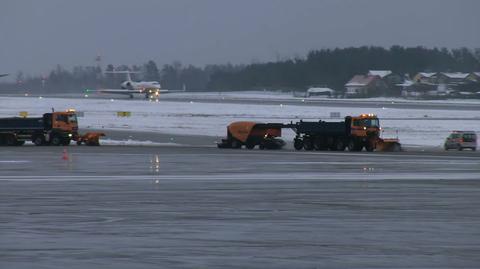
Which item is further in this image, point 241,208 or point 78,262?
point 241,208

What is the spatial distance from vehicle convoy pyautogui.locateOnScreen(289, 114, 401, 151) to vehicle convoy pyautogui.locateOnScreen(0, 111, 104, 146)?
13.1m

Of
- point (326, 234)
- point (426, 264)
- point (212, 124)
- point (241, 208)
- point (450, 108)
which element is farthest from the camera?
point (450, 108)

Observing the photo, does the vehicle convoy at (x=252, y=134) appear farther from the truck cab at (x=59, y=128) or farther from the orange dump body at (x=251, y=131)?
the truck cab at (x=59, y=128)

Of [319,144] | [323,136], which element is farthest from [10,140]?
[323,136]

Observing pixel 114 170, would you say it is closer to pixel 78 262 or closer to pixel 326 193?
pixel 326 193

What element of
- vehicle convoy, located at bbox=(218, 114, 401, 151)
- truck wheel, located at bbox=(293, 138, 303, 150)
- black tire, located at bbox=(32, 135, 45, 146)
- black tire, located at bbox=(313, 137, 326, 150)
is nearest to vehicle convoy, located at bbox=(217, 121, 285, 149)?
vehicle convoy, located at bbox=(218, 114, 401, 151)

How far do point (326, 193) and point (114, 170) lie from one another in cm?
1175

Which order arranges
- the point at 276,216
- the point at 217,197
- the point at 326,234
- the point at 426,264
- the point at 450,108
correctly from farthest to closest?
1. the point at 450,108
2. the point at 217,197
3. the point at 276,216
4. the point at 326,234
5. the point at 426,264

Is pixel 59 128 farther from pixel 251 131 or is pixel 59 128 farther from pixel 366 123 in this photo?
pixel 366 123

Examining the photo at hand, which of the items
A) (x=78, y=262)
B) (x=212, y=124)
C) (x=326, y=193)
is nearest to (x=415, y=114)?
(x=212, y=124)

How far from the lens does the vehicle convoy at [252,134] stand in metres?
56.8

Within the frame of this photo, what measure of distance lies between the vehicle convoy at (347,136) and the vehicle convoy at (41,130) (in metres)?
13.1

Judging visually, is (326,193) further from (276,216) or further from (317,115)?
(317,115)

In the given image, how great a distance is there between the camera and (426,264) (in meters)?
13.4
